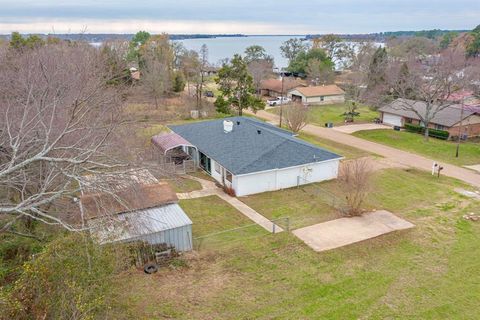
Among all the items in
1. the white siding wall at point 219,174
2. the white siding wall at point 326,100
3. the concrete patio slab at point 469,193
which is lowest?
the concrete patio slab at point 469,193

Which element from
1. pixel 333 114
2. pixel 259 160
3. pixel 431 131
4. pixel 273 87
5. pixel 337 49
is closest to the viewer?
pixel 259 160

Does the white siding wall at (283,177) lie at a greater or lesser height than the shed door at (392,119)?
lesser

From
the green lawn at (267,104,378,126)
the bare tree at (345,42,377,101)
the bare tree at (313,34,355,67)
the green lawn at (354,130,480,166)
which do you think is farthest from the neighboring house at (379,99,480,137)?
the bare tree at (313,34,355,67)

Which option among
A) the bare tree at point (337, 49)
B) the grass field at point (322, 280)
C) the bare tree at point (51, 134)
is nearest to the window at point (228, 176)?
the grass field at point (322, 280)

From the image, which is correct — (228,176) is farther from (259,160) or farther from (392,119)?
(392,119)

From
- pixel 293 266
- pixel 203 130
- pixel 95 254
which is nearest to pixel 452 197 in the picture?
pixel 293 266

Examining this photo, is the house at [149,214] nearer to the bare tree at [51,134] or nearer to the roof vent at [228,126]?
the bare tree at [51,134]

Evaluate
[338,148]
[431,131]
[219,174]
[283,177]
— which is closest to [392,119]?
[431,131]
